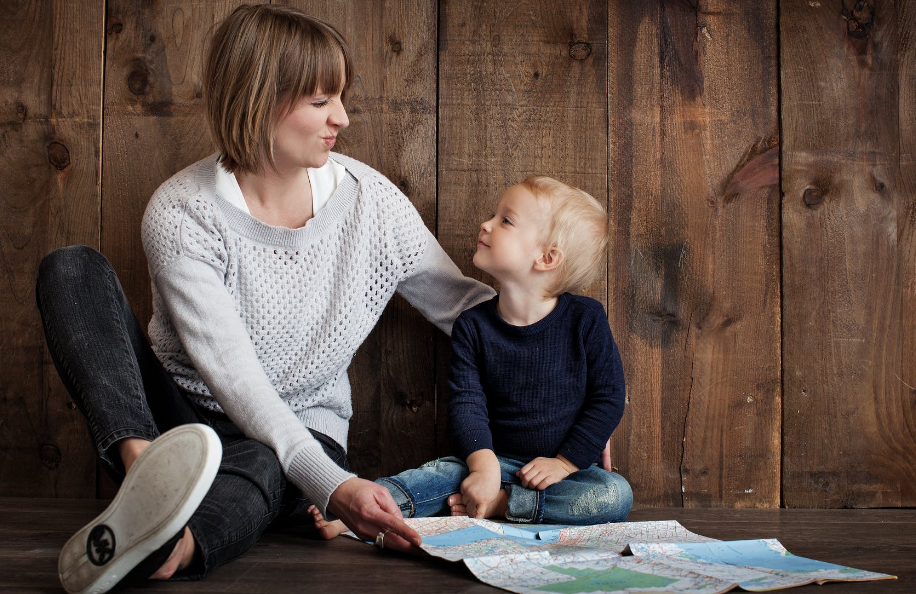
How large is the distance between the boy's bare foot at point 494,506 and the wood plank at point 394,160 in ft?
0.77

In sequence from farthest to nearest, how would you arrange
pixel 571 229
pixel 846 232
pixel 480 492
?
pixel 846 232 → pixel 571 229 → pixel 480 492

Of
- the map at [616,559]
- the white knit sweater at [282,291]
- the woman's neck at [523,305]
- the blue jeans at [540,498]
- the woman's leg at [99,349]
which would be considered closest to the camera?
the map at [616,559]

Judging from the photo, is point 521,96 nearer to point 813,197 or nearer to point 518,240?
point 518,240

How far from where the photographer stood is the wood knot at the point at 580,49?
146 cm

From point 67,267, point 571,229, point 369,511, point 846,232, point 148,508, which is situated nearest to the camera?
point 148,508

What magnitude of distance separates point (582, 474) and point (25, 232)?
1161 mm

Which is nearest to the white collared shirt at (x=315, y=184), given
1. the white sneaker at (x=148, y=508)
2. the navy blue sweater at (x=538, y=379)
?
the navy blue sweater at (x=538, y=379)

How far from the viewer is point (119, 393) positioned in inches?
39.2

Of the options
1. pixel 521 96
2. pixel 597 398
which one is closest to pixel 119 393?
pixel 597 398

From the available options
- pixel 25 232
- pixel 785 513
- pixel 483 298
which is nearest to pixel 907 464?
pixel 785 513

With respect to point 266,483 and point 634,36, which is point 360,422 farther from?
point 634,36

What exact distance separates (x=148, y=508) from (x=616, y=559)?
57 centimetres

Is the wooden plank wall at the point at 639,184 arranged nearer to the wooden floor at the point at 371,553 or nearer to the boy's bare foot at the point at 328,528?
the wooden floor at the point at 371,553

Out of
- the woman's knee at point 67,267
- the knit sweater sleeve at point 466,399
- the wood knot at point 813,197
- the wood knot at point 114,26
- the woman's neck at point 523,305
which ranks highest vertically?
the wood knot at point 114,26
